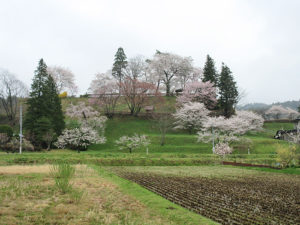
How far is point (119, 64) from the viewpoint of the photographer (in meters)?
54.2

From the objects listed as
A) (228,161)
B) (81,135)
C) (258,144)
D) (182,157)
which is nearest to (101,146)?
(81,135)

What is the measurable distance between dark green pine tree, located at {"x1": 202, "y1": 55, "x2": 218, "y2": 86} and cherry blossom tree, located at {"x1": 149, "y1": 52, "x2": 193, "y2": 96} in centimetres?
522

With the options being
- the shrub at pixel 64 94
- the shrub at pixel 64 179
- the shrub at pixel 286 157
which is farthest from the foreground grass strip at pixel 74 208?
the shrub at pixel 64 94

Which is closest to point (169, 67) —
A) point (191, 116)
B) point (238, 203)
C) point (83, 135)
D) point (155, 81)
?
point (155, 81)

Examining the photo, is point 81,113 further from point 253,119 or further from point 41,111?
point 253,119

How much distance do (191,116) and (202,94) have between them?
622 centimetres

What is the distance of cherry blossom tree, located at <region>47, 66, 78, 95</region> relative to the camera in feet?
182

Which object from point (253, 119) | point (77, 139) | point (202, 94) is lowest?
point (77, 139)

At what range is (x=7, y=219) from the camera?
4.80 meters

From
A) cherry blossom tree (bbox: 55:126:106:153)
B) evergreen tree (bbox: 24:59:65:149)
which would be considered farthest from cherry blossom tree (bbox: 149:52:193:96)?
cherry blossom tree (bbox: 55:126:106:153)

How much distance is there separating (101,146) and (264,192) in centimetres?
2732

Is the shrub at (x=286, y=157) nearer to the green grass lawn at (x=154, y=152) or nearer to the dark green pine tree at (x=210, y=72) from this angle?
the green grass lawn at (x=154, y=152)

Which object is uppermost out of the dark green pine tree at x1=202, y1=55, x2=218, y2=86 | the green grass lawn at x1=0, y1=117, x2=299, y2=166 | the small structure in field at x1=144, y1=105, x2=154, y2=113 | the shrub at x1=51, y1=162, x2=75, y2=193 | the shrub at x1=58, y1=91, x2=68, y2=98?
the dark green pine tree at x1=202, y1=55, x2=218, y2=86

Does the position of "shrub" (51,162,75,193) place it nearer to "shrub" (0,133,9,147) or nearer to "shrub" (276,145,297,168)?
"shrub" (276,145,297,168)
